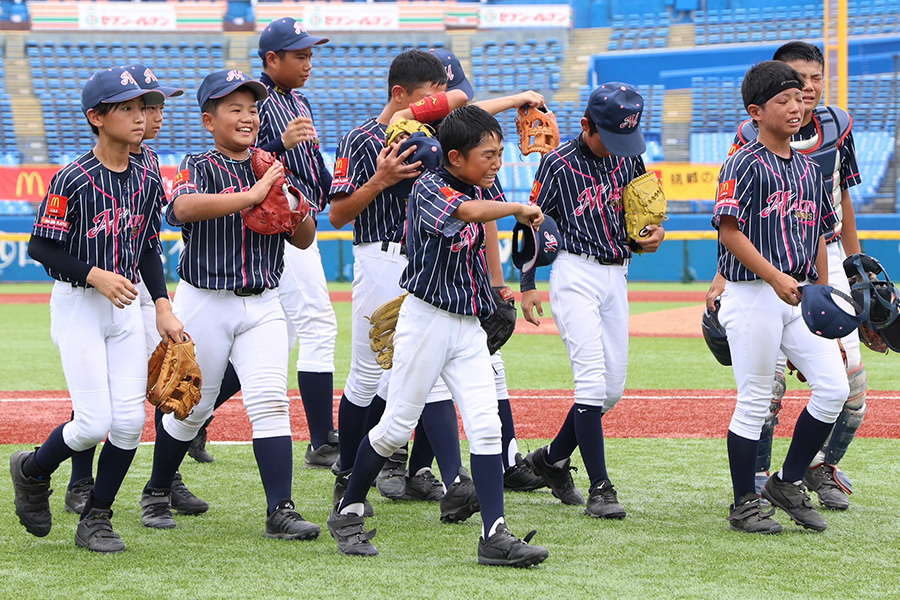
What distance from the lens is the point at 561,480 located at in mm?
4871

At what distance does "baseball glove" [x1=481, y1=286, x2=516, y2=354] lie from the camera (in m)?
4.44

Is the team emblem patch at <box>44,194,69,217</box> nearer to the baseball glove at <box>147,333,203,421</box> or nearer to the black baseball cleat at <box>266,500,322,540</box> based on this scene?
the baseball glove at <box>147,333,203,421</box>

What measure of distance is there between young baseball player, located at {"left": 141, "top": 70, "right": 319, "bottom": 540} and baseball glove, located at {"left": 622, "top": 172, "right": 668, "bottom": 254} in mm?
1507

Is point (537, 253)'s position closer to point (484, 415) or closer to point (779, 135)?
point (484, 415)

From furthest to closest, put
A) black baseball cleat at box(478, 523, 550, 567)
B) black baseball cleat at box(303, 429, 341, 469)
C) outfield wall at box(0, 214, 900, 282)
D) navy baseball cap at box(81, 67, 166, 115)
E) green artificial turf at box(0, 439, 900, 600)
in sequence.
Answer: outfield wall at box(0, 214, 900, 282) < black baseball cleat at box(303, 429, 341, 469) < navy baseball cap at box(81, 67, 166, 115) < black baseball cleat at box(478, 523, 550, 567) < green artificial turf at box(0, 439, 900, 600)

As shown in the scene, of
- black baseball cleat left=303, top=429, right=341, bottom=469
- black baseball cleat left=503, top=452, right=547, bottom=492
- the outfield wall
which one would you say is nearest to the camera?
black baseball cleat left=503, top=452, right=547, bottom=492

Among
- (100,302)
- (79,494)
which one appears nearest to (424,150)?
(100,302)

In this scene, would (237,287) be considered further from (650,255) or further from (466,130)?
(650,255)

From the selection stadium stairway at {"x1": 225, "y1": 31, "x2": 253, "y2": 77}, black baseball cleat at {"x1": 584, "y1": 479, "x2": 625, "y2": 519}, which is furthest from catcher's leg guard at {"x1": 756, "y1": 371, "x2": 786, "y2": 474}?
stadium stairway at {"x1": 225, "y1": 31, "x2": 253, "y2": 77}

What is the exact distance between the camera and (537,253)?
13.2ft

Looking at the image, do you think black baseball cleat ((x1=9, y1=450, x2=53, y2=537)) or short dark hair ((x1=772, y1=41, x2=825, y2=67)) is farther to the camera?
short dark hair ((x1=772, y1=41, x2=825, y2=67))

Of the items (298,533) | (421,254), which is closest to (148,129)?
(421,254)

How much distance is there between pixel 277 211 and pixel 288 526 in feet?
3.80

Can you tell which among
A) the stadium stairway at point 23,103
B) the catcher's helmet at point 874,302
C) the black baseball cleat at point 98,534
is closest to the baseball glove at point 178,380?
the black baseball cleat at point 98,534
